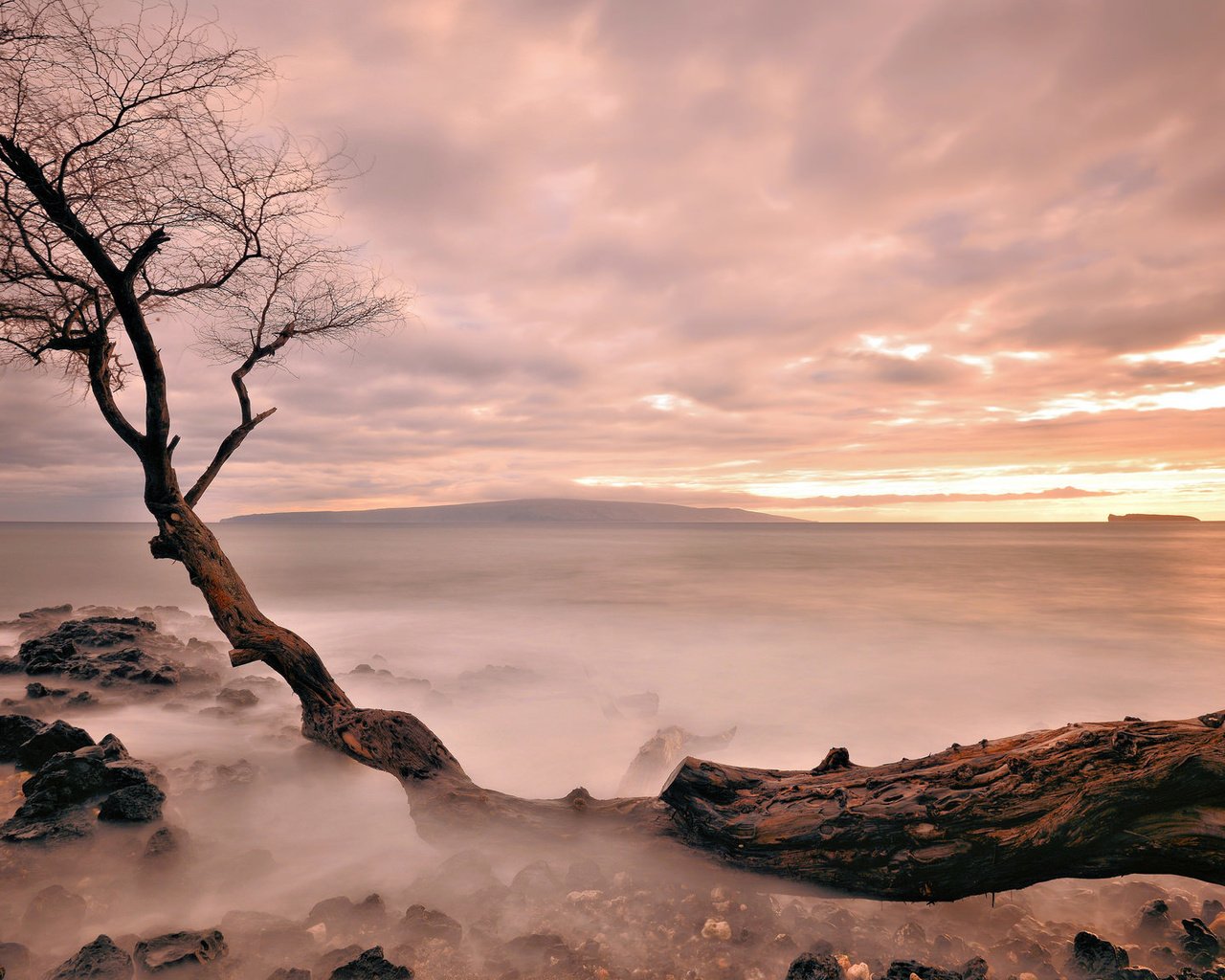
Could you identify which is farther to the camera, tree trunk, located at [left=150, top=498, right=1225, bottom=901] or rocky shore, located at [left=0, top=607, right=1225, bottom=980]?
rocky shore, located at [left=0, top=607, right=1225, bottom=980]

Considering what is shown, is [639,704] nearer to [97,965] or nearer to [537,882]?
[537,882]

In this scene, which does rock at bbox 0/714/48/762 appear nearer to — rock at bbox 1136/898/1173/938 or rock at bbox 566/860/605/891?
rock at bbox 566/860/605/891

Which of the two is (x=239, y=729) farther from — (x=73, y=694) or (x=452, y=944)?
(x=452, y=944)

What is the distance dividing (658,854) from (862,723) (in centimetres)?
724

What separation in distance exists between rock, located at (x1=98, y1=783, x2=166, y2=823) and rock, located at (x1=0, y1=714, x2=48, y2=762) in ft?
6.84

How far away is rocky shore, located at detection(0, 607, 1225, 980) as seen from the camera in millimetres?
3670

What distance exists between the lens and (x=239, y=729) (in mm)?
8234

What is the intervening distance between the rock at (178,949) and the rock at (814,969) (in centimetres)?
350

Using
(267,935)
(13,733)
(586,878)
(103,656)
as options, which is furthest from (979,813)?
(103,656)

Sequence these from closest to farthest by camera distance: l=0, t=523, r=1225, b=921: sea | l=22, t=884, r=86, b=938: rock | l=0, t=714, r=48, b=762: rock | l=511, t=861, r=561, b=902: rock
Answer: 1. l=22, t=884, r=86, b=938: rock
2. l=511, t=861, r=561, b=902: rock
3. l=0, t=523, r=1225, b=921: sea
4. l=0, t=714, r=48, b=762: rock

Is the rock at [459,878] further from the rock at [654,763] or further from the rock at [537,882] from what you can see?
the rock at [654,763]

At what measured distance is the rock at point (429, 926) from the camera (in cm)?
398

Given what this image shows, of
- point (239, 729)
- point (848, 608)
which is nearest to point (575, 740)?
point (239, 729)

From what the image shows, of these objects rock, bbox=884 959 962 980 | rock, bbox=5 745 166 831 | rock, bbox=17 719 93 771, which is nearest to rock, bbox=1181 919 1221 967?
rock, bbox=884 959 962 980
